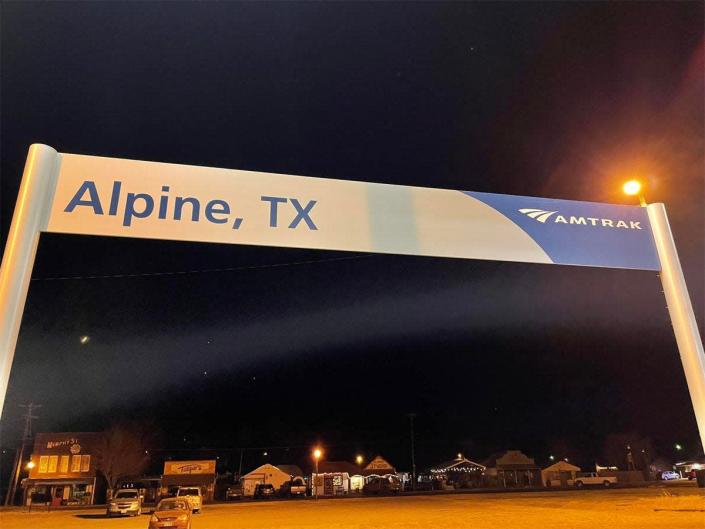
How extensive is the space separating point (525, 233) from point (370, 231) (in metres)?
1.25

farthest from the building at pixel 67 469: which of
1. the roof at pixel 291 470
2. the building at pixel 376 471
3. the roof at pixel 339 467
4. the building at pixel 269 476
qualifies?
the building at pixel 376 471

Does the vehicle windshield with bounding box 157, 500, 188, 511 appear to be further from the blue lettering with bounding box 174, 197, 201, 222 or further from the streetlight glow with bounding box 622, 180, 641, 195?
the streetlight glow with bounding box 622, 180, 641, 195

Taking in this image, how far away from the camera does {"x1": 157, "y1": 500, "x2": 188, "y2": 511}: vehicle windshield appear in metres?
16.5

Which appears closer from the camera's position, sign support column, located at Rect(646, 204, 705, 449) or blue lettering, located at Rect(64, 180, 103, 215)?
blue lettering, located at Rect(64, 180, 103, 215)

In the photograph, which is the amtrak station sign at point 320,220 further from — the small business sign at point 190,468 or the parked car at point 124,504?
the small business sign at point 190,468

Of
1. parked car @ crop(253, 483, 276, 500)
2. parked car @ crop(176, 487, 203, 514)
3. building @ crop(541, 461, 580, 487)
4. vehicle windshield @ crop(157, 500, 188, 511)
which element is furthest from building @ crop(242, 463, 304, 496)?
vehicle windshield @ crop(157, 500, 188, 511)

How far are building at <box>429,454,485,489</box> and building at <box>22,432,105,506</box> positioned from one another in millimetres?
32588

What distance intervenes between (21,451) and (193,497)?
23726 mm

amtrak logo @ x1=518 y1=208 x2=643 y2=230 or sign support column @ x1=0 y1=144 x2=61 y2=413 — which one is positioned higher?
amtrak logo @ x1=518 y1=208 x2=643 y2=230

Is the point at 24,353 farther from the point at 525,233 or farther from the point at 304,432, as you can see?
the point at 304,432

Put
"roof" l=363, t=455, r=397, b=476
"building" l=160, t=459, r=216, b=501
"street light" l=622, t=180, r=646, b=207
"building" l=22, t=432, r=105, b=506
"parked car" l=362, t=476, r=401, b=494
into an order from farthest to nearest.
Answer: "roof" l=363, t=455, r=397, b=476 < "parked car" l=362, t=476, r=401, b=494 < "building" l=160, t=459, r=216, b=501 < "building" l=22, t=432, r=105, b=506 < "street light" l=622, t=180, r=646, b=207

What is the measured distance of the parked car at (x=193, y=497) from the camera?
2694 centimetres

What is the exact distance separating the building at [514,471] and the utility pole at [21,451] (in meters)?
45.1

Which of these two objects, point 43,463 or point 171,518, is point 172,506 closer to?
point 171,518
